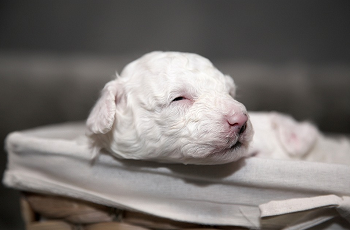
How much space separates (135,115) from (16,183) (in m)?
0.51

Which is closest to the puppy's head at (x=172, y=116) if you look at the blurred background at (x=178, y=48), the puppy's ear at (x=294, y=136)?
the puppy's ear at (x=294, y=136)

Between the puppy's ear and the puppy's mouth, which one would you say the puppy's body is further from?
the puppy's ear

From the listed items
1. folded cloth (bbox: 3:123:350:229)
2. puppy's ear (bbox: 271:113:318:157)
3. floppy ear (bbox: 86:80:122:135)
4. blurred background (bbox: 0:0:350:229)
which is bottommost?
folded cloth (bbox: 3:123:350:229)

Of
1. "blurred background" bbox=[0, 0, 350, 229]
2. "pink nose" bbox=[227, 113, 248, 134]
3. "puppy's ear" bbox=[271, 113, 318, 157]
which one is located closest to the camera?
"pink nose" bbox=[227, 113, 248, 134]

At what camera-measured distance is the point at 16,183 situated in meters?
1.10

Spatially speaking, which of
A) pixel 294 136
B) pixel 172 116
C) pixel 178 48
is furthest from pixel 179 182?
pixel 178 48

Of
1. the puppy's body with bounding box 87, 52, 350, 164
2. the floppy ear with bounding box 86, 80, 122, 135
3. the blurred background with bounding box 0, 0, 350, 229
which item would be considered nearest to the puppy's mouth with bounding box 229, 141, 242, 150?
the puppy's body with bounding box 87, 52, 350, 164

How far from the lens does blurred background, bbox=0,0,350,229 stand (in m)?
2.61

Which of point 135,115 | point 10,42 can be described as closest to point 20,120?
point 10,42

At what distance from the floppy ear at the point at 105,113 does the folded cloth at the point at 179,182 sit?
0.11 metres

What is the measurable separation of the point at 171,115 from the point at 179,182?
8.2 inches

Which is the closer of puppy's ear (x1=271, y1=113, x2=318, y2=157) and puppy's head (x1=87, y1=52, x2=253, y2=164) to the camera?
puppy's head (x1=87, y1=52, x2=253, y2=164)

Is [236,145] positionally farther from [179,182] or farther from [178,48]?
[178,48]

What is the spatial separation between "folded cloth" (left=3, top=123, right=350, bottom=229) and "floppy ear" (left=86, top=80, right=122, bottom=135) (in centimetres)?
11
